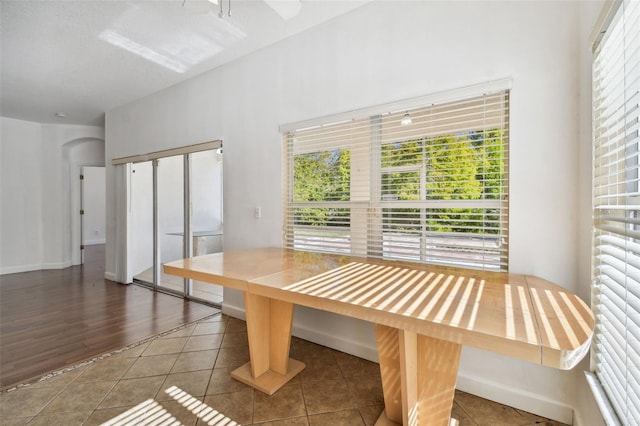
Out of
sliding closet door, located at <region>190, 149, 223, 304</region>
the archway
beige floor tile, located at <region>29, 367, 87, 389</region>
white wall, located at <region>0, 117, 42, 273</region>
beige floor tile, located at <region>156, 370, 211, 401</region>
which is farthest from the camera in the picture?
the archway

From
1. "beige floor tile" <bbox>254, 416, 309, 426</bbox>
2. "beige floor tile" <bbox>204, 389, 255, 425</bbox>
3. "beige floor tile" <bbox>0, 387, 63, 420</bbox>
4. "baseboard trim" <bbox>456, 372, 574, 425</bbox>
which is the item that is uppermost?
"baseboard trim" <bbox>456, 372, 574, 425</bbox>

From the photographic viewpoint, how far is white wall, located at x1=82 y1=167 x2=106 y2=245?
895 centimetres

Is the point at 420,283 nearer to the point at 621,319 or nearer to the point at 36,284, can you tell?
the point at 621,319

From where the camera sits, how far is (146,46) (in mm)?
2848

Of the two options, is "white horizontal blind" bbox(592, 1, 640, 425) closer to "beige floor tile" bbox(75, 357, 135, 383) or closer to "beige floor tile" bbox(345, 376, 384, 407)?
"beige floor tile" bbox(345, 376, 384, 407)

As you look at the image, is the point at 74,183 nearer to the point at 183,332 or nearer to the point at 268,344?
the point at 183,332

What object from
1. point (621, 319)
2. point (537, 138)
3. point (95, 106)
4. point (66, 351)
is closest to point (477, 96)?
point (537, 138)

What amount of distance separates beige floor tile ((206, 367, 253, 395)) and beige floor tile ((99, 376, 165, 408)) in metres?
0.34

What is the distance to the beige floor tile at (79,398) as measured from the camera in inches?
67.0

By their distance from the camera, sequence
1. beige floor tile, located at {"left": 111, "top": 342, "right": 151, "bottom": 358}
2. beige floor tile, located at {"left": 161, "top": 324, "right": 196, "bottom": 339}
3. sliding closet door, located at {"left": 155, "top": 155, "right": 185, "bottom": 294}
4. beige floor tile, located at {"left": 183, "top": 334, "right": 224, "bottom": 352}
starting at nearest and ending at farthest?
beige floor tile, located at {"left": 111, "top": 342, "right": 151, "bottom": 358}, beige floor tile, located at {"left": 183, "top": 334, "right": 224, "bottom": 352}, beige floor tile, located at {"left": 161, "top": 324, "right": 196, "bottom": 339}, sliding closet door, located at {"left": 155, "top": 155, "right": 185, "bottom": 294}

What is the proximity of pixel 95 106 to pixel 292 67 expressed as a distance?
149 inches

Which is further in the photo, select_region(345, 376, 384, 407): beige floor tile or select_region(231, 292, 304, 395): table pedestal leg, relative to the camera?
select_region(231, 292, 304, 395): table pedestal leg

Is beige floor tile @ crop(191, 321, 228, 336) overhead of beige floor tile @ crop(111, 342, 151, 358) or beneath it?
overhead

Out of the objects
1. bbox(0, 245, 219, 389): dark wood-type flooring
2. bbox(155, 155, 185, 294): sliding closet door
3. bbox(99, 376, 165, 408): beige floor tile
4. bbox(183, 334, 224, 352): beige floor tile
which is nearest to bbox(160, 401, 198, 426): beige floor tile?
bbox(99, 376, 165, 408): beige floor tile
